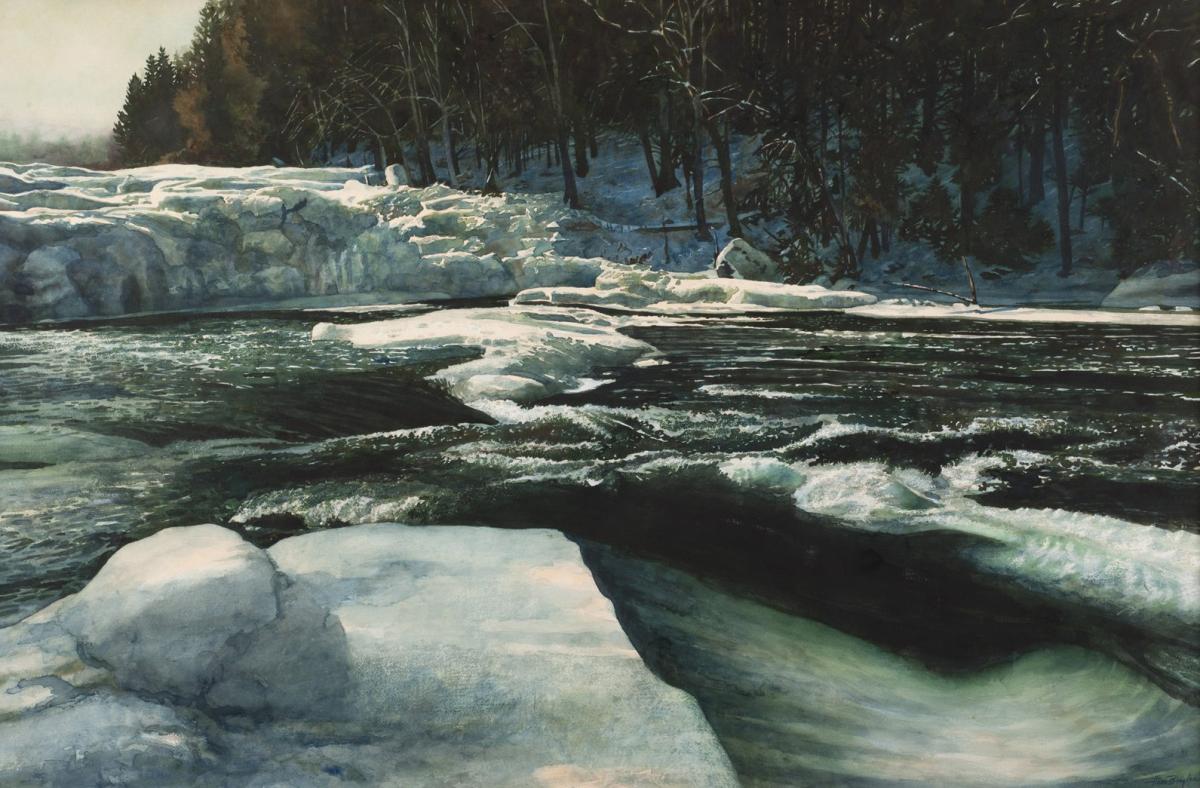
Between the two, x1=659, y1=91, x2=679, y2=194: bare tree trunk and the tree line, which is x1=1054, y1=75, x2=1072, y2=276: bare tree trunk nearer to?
the tree line

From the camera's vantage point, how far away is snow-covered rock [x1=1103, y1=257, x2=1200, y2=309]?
1029cm

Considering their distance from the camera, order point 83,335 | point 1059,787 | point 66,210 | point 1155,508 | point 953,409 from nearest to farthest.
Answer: point 1059,787, point 1155,508, point 953,409, point 83,335, point 66,210

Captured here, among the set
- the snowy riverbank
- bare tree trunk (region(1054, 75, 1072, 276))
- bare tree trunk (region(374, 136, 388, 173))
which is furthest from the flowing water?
bare tree trunk (region(374, 136, 388, 173))

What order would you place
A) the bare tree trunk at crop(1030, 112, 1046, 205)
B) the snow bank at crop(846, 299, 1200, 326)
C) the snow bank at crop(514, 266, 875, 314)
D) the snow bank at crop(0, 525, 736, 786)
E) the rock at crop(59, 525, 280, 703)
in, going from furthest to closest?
the bare tree trunk at crop(1030, 112, 1046, 205)
the snow bank at crop(514, 266, 875, 314)
the snow bank at crop(846, 299, 1200, 326)
the rock at crop(59, 525, 280, 703)
the snow bank at crop(0, 525, 736, 786)

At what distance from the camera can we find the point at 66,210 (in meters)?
10.9

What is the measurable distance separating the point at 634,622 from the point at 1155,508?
6.90 feet

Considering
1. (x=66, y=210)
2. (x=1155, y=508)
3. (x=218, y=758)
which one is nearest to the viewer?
(x=218, y=758)

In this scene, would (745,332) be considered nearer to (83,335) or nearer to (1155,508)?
(1155,508)

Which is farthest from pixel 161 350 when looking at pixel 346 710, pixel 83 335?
pixel 346 710

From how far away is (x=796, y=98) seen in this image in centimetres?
1476

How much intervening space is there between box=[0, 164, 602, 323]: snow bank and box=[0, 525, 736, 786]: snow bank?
30.5 feet

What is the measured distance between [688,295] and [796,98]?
509cm

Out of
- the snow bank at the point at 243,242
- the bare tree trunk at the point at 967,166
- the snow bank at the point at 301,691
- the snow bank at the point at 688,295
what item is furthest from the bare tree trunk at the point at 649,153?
the snow bank at the point at 301,691

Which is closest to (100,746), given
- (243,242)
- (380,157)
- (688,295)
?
(688,295)
